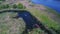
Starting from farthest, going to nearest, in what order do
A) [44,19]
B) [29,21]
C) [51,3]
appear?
1. [51,3]
2. [29,21]
3. [44,19]

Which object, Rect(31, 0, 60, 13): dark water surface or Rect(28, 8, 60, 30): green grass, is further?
Rect(31, 0, 60, 13): dark water surface

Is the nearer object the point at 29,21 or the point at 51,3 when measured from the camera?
the point at 29,21

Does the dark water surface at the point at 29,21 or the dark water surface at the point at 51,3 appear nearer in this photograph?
the dark water surface at the point at 29,21

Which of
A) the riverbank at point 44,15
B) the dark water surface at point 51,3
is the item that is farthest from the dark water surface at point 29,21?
the dark water surface at point 51,3

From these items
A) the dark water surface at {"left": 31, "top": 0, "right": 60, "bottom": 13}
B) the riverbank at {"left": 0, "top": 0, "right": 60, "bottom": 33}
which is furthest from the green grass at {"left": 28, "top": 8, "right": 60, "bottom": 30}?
the dark water surface at {"left": 31, "top": 0, "right": 60, "bottom": 13}

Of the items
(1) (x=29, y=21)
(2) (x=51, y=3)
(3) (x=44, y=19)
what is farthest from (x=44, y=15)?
(2) (x=51, y=3)

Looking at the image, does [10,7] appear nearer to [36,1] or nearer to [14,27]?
[36,1]

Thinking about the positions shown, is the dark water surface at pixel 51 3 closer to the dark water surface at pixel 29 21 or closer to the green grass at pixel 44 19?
the green grass at pixel 44 19

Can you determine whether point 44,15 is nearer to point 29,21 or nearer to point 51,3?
point 29,21

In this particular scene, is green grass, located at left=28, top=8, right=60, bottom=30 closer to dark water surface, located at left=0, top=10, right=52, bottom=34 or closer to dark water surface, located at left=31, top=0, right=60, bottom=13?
dark water surface, located at left=0, top=10, right=52, bottom=34

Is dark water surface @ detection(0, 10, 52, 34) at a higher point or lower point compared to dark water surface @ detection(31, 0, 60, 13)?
lower

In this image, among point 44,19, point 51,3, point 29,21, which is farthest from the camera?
point 51,3

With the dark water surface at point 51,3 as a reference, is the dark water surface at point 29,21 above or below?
below
